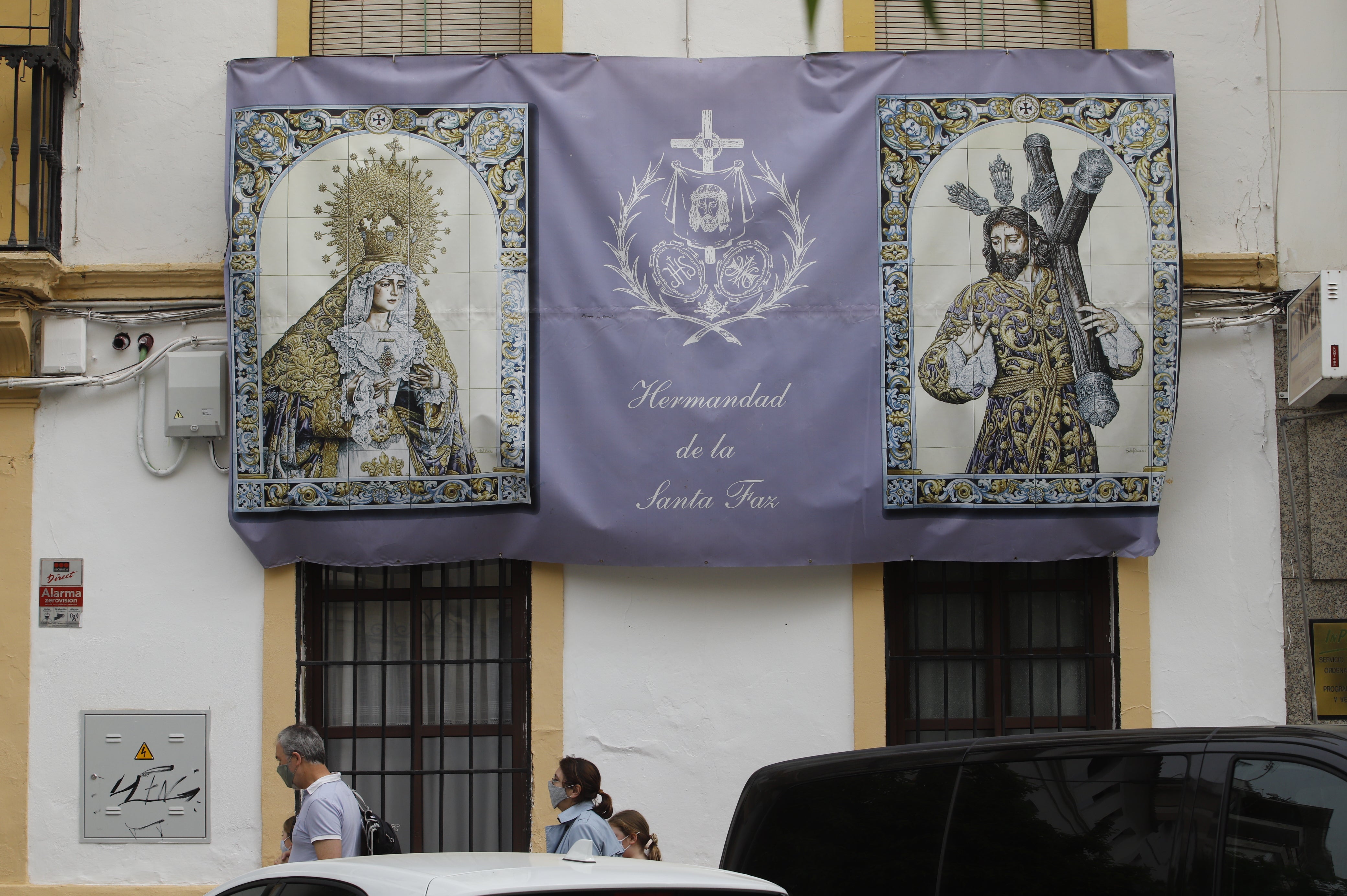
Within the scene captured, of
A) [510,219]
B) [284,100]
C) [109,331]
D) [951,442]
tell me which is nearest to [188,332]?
[109,331]

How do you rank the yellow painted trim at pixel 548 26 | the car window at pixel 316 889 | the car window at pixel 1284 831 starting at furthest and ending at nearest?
the yellow painted trim at pixel 548 26 → the car window at pixel 316 889 → the car window at pixel 1284 831

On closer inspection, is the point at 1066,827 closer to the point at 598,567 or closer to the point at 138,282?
the point at 598,567

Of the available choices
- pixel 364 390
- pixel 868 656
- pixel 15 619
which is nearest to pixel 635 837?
pixel 868 656

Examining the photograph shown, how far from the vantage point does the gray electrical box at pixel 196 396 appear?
24.3 ft

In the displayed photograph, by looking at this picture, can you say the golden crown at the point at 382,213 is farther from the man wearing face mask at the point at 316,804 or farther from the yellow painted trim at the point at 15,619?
the man wearing face mask at the point at 316,804

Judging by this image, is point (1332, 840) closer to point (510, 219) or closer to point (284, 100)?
point (510, 219)

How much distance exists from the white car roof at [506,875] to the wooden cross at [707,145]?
15.6 feet

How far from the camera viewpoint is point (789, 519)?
734 cm

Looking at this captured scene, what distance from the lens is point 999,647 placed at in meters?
7.63

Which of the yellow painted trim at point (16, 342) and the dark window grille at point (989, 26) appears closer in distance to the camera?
the yellow painted trim at point (16, 342)

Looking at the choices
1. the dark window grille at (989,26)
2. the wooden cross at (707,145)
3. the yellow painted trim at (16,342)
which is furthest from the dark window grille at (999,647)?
the yellow painted trim at (16,342)

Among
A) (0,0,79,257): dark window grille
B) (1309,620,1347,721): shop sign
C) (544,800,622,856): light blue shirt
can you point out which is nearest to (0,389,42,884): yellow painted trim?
(0,0,79,257): dark window grille

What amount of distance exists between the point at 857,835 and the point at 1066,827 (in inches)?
27.8

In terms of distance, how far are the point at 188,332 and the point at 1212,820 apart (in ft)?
21.1
